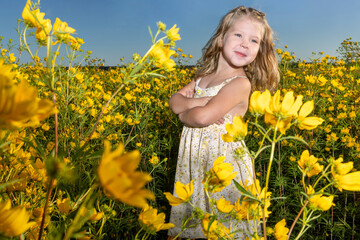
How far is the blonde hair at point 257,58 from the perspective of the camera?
1680 mm

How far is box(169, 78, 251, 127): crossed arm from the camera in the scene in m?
1.32

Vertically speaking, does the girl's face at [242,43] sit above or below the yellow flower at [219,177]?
above

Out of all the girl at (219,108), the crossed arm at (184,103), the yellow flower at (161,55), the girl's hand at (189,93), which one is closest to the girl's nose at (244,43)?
the girl at (219,108)

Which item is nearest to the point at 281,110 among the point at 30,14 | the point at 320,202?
the point at 320,202

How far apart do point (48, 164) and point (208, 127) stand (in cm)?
127

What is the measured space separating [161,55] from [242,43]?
1.06 metres

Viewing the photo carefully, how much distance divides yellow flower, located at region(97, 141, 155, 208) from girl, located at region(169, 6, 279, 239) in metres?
1.09

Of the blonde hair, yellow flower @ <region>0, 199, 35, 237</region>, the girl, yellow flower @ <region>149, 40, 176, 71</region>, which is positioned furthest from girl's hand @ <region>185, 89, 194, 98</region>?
yellow flower @ <region>0, 199, 35, 237</region>

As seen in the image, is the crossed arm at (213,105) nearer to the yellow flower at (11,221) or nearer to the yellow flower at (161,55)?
the yellow flower at (161,55)

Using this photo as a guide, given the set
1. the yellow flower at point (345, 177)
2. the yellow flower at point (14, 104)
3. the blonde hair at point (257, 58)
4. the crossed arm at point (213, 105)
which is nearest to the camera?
the yellow flower at point (14, 104)

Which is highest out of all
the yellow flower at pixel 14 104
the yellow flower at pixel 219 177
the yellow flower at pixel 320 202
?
the yellow flower at pixel 14 104

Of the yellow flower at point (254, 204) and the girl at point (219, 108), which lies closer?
the yellow flower at point (254, 204)

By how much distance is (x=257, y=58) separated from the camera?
1769 mm

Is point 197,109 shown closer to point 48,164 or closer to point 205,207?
point 205,207
